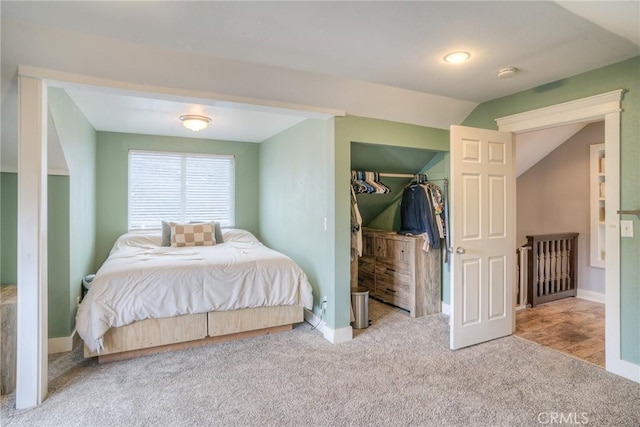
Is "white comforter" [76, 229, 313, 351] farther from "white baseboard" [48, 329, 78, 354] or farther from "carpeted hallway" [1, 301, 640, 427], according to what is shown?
"white baseboard" [48, 329, 78, 354]

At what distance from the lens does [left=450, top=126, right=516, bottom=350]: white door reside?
113 inches

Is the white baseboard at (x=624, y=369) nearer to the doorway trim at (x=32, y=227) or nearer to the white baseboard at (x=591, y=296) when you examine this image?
the white baseboard at (x=591, y=296)

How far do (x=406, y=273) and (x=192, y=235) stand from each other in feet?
9.16

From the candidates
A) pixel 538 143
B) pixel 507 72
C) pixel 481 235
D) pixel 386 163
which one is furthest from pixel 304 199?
pixel 538 143

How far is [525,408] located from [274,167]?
3825 millimetres

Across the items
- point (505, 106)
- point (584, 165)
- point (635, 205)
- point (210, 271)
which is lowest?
point (210, 271)

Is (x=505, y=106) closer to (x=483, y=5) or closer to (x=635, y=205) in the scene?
(x=635, y=205)

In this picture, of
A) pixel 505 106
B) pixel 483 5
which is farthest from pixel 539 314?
pixel 483 5

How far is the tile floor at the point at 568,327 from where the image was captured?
9.50 feet

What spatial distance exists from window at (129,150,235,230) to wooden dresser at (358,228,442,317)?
8.04ft

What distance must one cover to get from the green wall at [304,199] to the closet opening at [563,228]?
2.26 metres

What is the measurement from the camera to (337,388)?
230 cm

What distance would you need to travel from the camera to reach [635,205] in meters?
2.37

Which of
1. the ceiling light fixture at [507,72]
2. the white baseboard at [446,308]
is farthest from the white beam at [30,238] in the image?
the white baseboard at [446,308]
